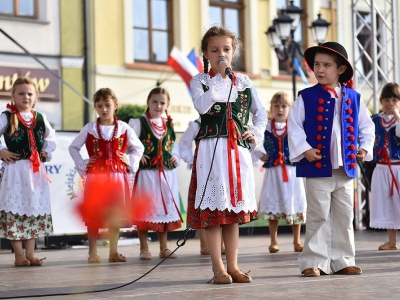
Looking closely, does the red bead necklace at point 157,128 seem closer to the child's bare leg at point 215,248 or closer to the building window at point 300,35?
the child's bare leg at point 215,248

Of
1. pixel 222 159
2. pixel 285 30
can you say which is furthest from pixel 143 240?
pixel 285 30

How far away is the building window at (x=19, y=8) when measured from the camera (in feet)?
62.6

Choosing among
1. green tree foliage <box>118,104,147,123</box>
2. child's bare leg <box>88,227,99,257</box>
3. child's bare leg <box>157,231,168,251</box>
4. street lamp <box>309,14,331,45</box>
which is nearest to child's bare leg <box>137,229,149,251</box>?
child's bare leg <box>157,231,168,251</box>

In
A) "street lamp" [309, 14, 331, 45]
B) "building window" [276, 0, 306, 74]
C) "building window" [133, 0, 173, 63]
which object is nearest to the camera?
"street lamp" [309, 14, 331, 45]

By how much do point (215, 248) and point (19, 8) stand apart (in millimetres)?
13757

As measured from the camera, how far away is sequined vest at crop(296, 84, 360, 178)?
704 cm

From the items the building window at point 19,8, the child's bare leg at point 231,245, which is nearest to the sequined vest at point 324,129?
the child's bare leg at point 231,245

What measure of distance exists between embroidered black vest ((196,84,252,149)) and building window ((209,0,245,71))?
16.4 meters

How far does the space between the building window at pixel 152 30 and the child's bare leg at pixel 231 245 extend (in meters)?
15.2

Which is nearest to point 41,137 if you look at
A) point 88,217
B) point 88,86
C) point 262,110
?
point 88,217

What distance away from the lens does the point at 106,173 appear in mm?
9508

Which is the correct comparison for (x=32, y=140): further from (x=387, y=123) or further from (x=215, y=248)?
(x=387, y=123)

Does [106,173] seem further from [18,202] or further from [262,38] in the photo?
[262,38]

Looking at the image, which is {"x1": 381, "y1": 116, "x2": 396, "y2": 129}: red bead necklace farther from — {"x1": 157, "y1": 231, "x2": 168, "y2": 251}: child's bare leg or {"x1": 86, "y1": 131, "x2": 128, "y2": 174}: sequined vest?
{"x1": 86, "y1": 131, "x2": 128, "y2": 174}: sequined vest
